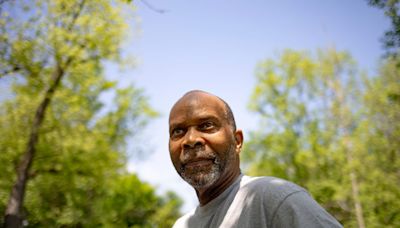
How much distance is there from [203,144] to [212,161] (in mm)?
100

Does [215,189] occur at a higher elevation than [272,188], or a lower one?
lower

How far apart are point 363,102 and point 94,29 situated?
15973mm

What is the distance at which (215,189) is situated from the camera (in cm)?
179

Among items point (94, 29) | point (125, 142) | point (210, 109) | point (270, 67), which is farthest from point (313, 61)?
point (210, 109)

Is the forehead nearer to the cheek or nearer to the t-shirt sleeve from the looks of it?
the cheek

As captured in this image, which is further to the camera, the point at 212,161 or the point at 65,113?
the point at 65,113

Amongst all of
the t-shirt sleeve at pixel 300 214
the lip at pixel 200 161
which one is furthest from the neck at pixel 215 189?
the t-shirt sleeve at pixel 300 214

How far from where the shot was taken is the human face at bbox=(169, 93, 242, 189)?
1.78 m

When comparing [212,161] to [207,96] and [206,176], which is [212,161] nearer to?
[206,176]

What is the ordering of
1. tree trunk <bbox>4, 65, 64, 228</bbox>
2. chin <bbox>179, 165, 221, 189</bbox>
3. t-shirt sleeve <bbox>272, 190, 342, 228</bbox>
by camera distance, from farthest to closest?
tree trunk <bbox>4, 65, 64, 228</bbox> < chin <bbox>179, 165, 221, 189</bbox> < t-shirt sleeve <bbox>272, 190, 342, 228</bbox>

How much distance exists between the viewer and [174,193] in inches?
1300

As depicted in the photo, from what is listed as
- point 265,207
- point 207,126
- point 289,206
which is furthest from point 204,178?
point 289,206

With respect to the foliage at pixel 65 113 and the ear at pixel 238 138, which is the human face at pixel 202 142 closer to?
the ear at pixel 238 138

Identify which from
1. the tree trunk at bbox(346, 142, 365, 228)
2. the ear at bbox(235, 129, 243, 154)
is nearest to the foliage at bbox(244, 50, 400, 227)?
the tree trunk at bbox(346, 142, 365, 228)
